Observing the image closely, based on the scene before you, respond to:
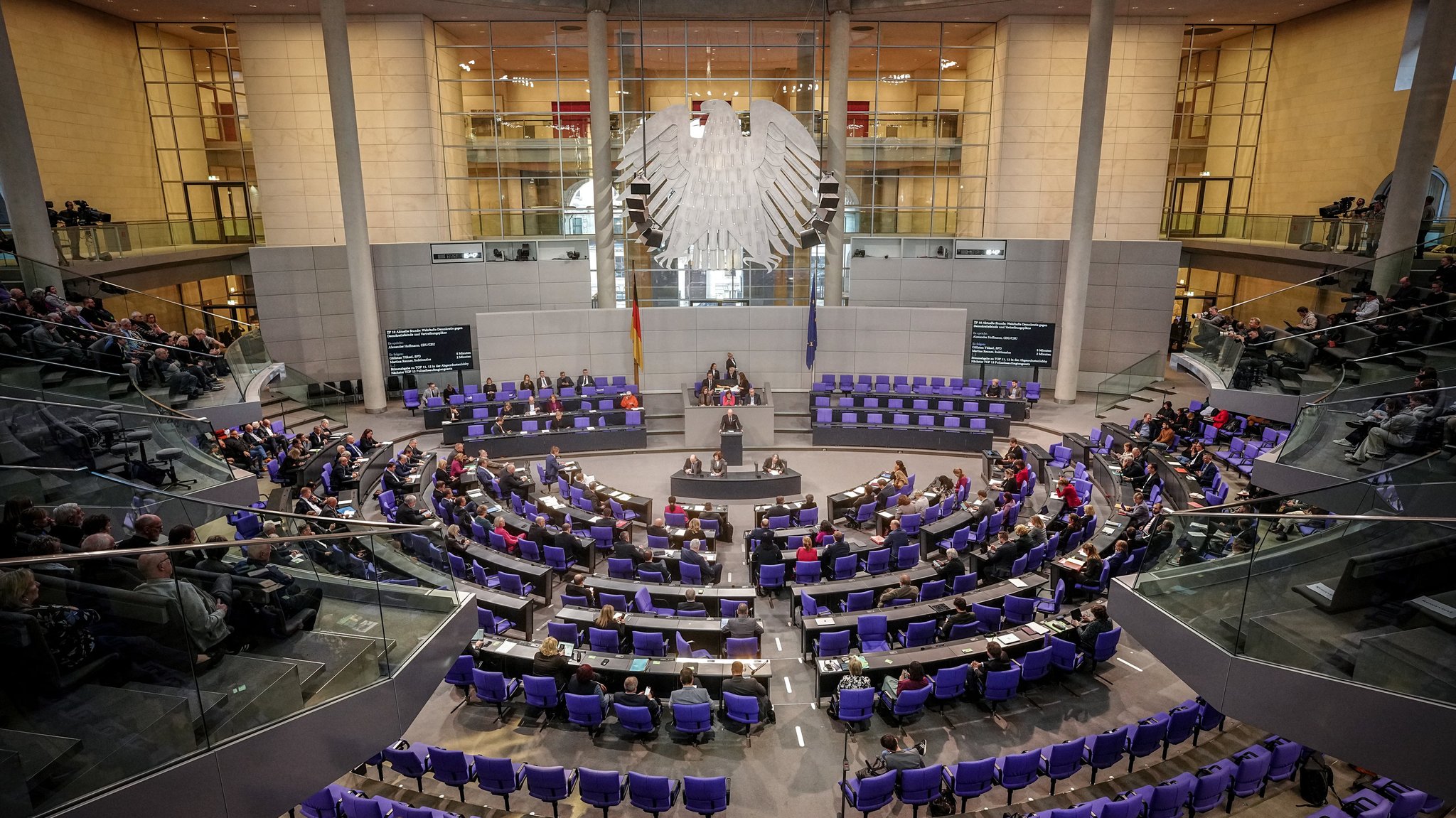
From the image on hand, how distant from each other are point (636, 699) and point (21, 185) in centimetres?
1585

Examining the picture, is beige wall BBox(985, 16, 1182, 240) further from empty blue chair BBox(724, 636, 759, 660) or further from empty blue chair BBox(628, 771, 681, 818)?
empty blue chair BBox(628, 771, 681, 818)

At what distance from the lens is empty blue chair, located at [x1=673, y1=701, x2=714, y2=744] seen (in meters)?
8.59

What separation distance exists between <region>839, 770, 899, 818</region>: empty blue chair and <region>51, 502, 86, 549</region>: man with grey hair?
6.92 metres

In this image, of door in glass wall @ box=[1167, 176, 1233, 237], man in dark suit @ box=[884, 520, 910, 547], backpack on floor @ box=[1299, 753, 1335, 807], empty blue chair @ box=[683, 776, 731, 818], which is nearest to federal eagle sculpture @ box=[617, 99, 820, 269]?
man in dark suit @ box=[884, 520, 910, 547]

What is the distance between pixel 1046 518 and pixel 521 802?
9.87 metres

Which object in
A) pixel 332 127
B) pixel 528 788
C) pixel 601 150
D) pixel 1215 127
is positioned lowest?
pixel 528 788

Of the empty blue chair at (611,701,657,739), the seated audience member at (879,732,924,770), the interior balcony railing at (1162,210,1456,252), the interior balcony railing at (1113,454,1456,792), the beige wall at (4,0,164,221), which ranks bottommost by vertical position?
the empty blue chair at (611,701,657,739)

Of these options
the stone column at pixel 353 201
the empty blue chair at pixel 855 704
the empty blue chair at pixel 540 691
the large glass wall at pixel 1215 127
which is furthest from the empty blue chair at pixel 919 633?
the large glass wall at pixel 1215 127

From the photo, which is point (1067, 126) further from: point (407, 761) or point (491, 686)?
Result: point (407, 761)

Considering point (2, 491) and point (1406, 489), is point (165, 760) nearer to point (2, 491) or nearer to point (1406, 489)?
point (2, 491)

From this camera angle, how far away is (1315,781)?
25.8 ft

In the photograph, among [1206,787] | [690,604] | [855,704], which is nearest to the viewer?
[1206,787]

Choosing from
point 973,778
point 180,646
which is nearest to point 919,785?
point 973,778

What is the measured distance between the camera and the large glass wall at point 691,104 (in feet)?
78.9
